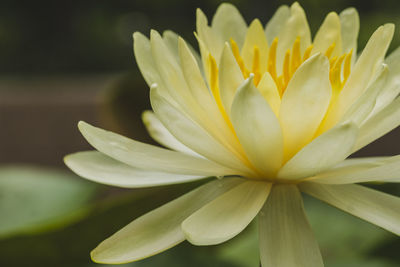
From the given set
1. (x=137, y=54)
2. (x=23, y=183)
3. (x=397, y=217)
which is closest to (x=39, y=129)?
(x=23, y=183)

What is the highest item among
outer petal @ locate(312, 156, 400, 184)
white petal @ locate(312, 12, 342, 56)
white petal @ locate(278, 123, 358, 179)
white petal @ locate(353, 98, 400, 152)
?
white petal @ locate(312, 12, 342, 56)

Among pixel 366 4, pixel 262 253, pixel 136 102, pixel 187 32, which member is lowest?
pixel 262 253

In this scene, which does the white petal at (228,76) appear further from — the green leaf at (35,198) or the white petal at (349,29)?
the green leaf at (35,198)

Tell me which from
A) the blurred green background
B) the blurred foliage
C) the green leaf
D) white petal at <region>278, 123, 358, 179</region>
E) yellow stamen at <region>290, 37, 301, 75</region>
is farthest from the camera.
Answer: the blurred foliage

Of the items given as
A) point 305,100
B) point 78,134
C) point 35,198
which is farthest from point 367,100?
point 78,134

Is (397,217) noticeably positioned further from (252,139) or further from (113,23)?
(113,23)

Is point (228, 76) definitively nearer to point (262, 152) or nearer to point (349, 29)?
point (262, 152)

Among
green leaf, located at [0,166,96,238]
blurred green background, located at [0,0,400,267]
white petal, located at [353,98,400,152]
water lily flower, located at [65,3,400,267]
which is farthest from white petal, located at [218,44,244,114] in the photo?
green leaf, located at [0,166,96,238]

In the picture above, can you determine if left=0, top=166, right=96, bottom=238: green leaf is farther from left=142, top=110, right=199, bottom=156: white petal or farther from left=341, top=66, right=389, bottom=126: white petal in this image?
left=341, top=66, right=389, bottom=126: white petal
